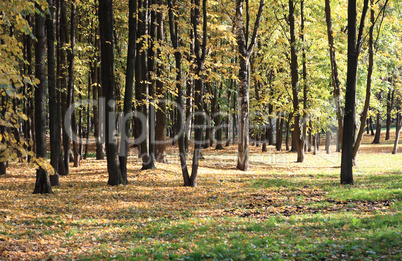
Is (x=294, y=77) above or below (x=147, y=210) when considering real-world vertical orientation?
above

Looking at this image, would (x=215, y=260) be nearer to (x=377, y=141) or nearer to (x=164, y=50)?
(x=164, y=50)

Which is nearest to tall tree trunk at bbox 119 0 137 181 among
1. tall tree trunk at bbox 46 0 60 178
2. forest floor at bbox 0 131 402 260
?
forest floor at bbox 0 131 402 260

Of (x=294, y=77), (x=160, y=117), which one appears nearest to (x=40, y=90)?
(x=160, y=117)

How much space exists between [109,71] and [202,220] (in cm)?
764

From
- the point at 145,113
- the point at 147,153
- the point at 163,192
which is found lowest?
the point at 163,192

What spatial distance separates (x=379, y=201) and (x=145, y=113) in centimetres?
1238

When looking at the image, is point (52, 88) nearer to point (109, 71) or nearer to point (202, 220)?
point (109, 71)

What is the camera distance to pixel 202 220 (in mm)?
9508

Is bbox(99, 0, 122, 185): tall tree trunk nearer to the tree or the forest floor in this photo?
the forest floor

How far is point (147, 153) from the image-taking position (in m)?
18.2

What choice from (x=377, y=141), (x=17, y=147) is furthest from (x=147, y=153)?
(x=377, y=141)

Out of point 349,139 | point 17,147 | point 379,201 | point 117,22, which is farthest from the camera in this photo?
point 117,22

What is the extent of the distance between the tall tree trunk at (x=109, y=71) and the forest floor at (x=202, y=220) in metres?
0.89

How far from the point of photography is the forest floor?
6.46 m
